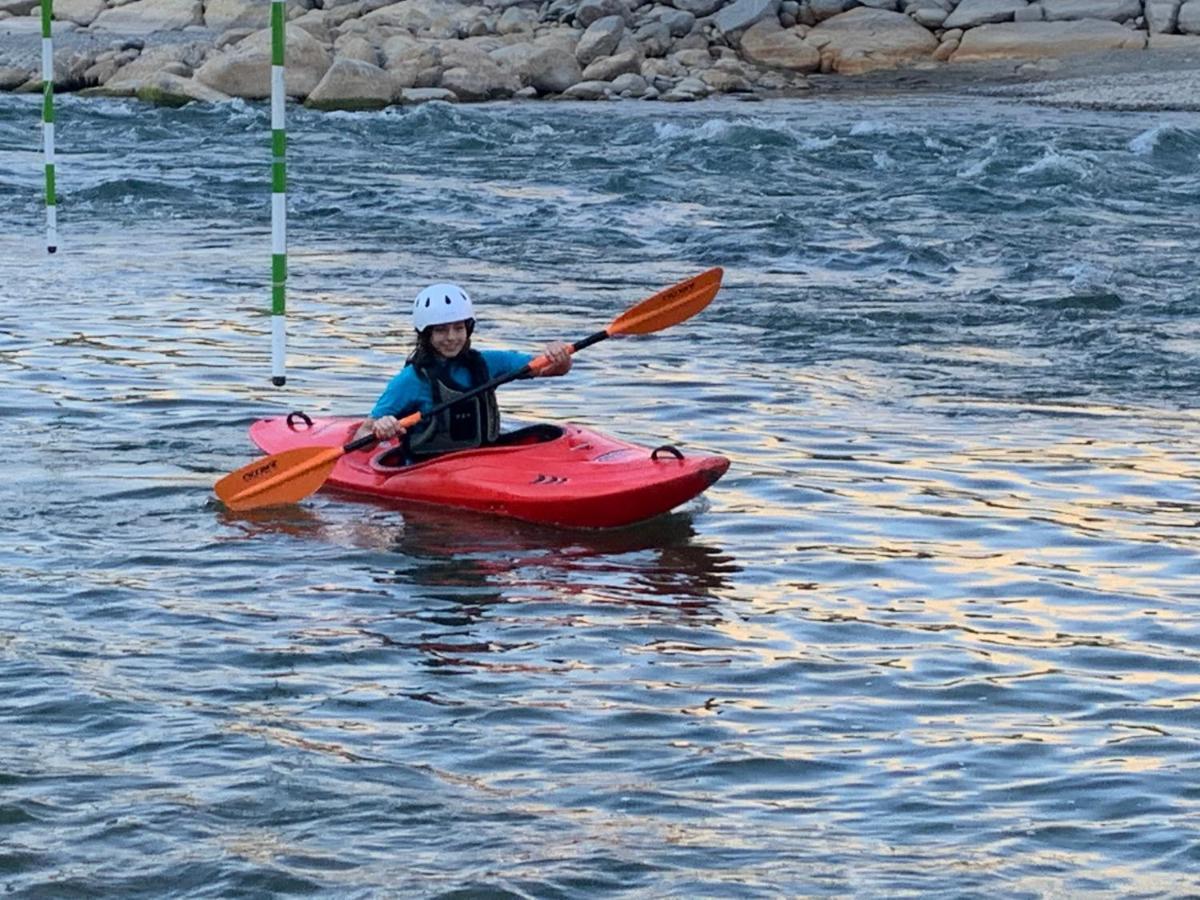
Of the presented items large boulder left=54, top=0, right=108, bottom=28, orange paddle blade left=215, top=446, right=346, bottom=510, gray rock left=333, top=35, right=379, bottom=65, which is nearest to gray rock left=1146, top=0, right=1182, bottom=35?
gray rock left=333, top=35, right=379, bottom=65

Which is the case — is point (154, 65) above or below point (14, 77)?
above

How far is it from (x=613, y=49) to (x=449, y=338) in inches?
800

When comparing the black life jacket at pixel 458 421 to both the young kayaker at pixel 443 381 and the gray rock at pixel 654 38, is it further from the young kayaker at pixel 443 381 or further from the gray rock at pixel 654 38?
the gray rock at pixel 654 38

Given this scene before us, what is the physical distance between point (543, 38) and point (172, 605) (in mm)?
21726

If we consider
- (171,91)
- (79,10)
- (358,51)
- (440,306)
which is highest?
(79,10)

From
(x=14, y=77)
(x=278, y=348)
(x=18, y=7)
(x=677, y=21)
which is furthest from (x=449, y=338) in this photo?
(x=18, y=7)

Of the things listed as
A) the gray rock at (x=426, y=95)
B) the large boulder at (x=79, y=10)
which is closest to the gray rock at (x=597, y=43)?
the gray rock at (x=426, y=95)

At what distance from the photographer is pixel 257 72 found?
78.1 ft

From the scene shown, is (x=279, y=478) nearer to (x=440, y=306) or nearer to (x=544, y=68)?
(x=440, y=306)

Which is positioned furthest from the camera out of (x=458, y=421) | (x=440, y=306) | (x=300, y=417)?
(x=300, y=417)

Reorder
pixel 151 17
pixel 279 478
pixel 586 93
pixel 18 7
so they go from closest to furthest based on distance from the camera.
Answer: pixel 279 478 → pixel 586 93 → pixel 151 17 → pixel 18 7

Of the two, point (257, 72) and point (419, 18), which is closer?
point (257, 72)

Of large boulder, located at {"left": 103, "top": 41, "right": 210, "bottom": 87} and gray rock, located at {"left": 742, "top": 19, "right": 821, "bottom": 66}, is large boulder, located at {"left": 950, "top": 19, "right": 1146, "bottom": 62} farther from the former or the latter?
large boulder, located at {"left": 103, "top": 41, "right": 210, "bottom": 87}

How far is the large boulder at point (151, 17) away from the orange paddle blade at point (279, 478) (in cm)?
2310
